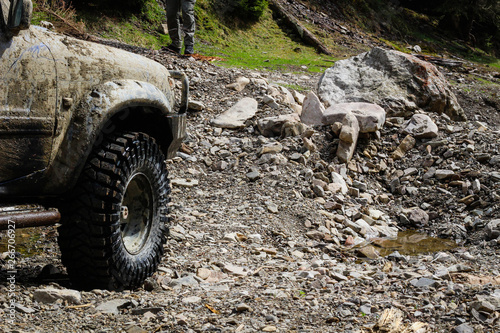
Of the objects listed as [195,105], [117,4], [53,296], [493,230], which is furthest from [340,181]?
[117,4]

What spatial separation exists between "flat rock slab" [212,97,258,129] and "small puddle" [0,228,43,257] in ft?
11.9

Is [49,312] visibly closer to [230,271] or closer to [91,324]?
[91,324]

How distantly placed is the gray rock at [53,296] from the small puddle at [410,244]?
3.05 meters

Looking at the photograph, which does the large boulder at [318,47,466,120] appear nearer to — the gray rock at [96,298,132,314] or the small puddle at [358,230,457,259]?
the small puddle at [358,230,457,259]

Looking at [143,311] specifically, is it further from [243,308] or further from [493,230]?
[493,230]

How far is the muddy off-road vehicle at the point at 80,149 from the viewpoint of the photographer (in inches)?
118

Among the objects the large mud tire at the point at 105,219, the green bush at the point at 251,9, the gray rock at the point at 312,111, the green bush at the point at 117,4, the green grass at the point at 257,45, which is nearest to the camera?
the large mud tire at the point at 105,219

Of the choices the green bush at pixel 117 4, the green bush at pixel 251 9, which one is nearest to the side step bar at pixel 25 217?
the green bush at pixel 117 4

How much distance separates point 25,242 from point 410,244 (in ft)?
12.8

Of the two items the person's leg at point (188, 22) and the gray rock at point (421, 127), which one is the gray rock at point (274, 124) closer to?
the gray rock at point (421, 127)

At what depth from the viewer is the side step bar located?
300cm

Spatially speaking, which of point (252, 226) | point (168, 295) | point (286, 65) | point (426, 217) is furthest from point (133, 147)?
point (286, 65)

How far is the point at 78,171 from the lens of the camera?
10.9ft

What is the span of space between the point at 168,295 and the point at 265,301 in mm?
675
